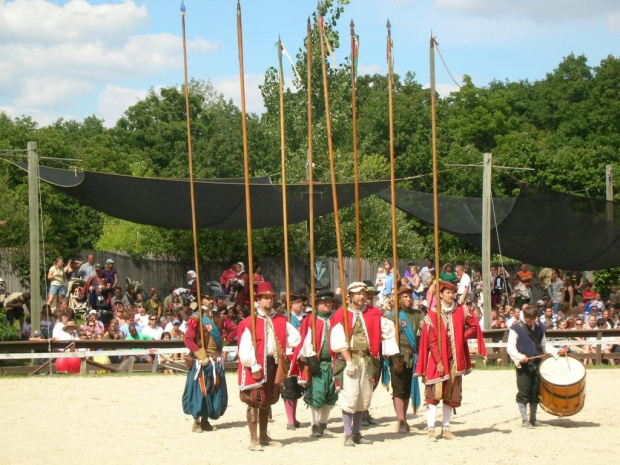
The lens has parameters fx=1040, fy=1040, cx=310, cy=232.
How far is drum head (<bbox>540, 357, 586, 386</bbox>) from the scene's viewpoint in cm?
1105

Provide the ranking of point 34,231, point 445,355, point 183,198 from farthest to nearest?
point 34,231 < point 183,198 < point 445,355

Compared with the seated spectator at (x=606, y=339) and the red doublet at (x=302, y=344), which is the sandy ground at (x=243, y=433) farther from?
the seated spectator at (x=606, y=339)

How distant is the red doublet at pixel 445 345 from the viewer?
10.4 m

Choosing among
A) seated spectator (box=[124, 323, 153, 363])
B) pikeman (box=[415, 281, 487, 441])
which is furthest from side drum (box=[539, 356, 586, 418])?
seated spectator (box=[124, 323, 153, 363])

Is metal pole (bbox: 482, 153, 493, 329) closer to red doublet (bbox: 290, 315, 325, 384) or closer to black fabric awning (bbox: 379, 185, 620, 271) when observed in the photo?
black fabric awning (bbox: 379, 185, 620, 271)

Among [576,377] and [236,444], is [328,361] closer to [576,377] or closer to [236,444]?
[236,444]

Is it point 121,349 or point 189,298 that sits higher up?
point 189,298

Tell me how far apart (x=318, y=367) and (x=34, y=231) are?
8.53 m

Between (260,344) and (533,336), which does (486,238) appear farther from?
(260,344)

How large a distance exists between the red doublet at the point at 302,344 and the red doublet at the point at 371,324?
403 millimetres

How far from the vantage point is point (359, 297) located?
1055 cm

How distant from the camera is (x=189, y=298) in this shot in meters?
17.5

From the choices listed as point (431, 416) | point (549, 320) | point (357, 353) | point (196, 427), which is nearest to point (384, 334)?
point (357, 353)

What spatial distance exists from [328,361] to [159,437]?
1971 mm
